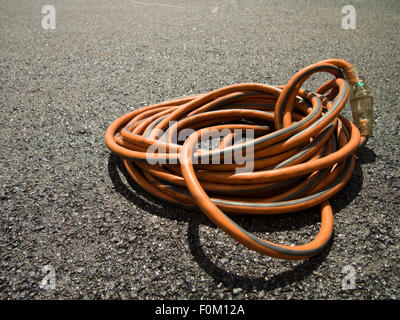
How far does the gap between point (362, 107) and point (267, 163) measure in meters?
0.70

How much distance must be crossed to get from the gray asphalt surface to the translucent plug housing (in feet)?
0.62

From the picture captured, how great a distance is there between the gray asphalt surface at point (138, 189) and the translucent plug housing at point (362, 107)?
188mm

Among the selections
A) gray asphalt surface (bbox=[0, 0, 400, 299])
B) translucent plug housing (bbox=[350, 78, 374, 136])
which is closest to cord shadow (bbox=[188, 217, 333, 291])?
gray asphalt surface (bbox=[0, 0, 400, 299])

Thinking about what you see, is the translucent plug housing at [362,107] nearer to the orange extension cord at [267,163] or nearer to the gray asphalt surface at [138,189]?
the orange extension cord at [267,163]

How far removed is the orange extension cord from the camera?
1268mm

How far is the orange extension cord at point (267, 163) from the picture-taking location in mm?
1268

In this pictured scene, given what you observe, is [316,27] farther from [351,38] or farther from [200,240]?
[200,240]

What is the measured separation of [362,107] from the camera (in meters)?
1.69

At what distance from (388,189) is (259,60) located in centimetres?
177

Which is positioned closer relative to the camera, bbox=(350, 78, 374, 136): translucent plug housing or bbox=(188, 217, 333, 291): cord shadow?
bbox=(188, 217, 333, 291): cord shadow

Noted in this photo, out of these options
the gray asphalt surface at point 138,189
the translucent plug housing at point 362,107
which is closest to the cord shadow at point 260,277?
the gray asphalt surface at point 138,189

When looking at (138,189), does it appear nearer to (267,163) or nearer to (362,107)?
(267,163)

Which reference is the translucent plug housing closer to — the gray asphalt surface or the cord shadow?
the gray asphalt surface
